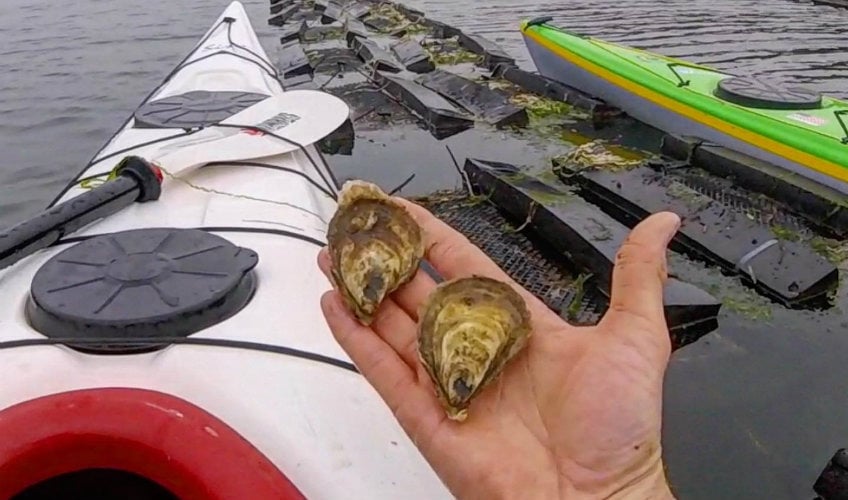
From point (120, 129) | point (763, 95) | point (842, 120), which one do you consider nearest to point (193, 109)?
point (120, 129)

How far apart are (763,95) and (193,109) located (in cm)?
458

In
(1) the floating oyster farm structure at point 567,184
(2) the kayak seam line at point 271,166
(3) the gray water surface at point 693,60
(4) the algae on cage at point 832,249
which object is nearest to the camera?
(3) the gray water surface at point 693,60

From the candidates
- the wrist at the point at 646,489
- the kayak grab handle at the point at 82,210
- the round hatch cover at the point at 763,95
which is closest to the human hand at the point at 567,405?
the wrist at the point at 646,489

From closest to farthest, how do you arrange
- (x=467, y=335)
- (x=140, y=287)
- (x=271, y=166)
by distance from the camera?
(x=467, y=335) < (x=140, y=287) < (x=271, y=166)

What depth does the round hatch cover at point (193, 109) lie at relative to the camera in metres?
4.89

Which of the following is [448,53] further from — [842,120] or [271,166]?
[271,166]

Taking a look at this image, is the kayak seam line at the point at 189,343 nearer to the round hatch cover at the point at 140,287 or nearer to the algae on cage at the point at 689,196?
the round hatch cover at the point at 140,287

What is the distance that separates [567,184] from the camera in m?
6.25

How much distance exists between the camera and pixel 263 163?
4219 mm

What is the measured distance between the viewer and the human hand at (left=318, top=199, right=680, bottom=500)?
170 cm

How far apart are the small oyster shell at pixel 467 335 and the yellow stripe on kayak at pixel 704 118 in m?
4.58

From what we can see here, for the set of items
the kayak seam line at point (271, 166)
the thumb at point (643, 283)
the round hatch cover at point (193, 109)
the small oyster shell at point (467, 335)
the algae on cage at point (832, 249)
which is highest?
the thumb at point (643, 283)

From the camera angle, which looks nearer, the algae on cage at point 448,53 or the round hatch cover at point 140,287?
the round hatch cover at point 140,287

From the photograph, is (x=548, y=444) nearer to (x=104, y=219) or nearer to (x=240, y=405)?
(x=240, y=405)
